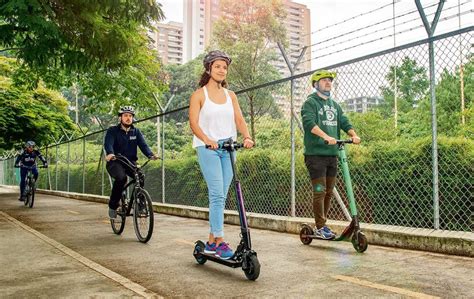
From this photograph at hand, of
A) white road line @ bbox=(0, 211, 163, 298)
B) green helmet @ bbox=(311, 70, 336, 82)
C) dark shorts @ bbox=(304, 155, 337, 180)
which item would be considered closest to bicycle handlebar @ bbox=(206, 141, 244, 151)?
white road line @ bbox=(0, 211, 163, 298)

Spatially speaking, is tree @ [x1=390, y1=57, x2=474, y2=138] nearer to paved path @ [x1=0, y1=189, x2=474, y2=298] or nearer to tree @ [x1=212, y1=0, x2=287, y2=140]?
paved path @ [x1=0, y1=189, x2=474, y2=298]

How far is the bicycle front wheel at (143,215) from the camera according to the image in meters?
6.08

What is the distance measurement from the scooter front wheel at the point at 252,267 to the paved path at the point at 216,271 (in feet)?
0.24

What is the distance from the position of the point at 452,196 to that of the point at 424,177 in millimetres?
504

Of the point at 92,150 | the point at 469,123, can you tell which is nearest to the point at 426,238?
the point at 469,123

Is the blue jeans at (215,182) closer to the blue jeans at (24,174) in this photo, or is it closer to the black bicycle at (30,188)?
the black bicycle at (30,188)

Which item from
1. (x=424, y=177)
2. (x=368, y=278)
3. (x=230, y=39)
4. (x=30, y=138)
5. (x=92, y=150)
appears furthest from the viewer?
(x=230, y=39)

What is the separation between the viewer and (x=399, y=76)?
6203 mm

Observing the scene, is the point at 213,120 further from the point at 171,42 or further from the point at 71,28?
the point at 171,42

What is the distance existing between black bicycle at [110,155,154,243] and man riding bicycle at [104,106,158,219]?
0.31 feet

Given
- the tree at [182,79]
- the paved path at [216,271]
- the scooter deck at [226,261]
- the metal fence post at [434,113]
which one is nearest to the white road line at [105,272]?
the paved path at [216,271]

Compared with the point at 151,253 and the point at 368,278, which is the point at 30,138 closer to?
the point at 151,253

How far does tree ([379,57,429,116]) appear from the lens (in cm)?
583

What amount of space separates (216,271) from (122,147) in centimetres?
315
